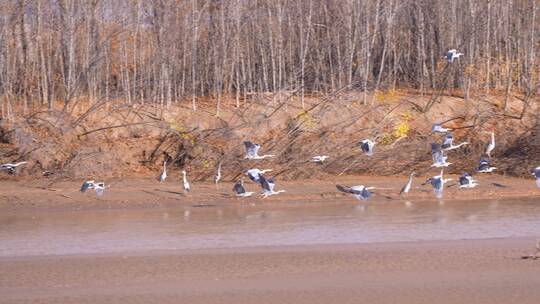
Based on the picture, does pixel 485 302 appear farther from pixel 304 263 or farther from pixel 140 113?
pixel 140 113

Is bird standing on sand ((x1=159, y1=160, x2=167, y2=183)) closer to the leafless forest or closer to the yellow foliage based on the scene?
the leafless forest

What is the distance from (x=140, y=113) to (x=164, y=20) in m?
2.88

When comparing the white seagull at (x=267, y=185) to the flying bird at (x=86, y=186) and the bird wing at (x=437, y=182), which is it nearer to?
the bird wing at (x=437, y=182)

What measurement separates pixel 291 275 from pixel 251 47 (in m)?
15.3

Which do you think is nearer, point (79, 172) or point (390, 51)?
point (79, 172)

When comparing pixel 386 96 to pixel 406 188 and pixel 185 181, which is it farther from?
pixel 185 181

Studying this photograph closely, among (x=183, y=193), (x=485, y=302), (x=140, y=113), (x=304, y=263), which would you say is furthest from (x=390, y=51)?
(x=485, y=302)

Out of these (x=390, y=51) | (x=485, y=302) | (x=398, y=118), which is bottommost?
(x=485, y=302)

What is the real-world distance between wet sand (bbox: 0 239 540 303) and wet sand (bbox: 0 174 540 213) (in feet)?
20.9

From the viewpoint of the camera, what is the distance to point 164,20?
1012 inches

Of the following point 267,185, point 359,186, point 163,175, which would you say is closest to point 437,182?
point 359,186

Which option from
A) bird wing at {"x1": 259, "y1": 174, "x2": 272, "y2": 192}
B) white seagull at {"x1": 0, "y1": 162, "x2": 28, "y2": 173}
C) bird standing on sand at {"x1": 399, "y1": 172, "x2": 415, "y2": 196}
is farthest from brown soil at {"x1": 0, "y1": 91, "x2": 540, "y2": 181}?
bird wing at {"x1": 259, "y1": 174, "x2": 272, "y2": 192}

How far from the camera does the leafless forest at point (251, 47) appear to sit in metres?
25.0

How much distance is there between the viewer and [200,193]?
67.8ft
